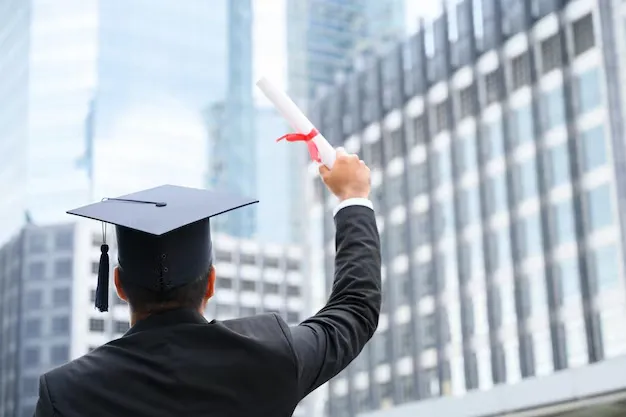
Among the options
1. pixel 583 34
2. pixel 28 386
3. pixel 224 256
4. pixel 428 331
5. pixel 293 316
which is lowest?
pixel 428 331

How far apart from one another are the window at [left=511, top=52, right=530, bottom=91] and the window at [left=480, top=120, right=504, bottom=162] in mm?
2125

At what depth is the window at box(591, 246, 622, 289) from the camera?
148 feet

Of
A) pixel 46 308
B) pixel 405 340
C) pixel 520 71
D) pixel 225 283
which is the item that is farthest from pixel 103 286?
pixel 225 283

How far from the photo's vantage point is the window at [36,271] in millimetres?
79250

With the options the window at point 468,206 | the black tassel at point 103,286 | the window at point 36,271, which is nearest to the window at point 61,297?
the window at point 36,271

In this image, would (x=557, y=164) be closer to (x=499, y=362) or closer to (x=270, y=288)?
(x=499, y=362)

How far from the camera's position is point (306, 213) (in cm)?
6712

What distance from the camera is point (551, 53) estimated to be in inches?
1982

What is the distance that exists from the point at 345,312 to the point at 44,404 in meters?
0.55

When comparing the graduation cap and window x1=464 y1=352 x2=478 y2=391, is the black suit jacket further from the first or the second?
window x1=464 y1=352 x2=478 y2=391

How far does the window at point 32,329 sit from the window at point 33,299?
3.86 feet

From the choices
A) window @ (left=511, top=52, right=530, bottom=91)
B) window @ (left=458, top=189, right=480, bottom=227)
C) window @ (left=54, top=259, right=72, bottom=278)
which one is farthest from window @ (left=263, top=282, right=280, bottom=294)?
window @ (left=511, top=52, right=530, bottom=91)

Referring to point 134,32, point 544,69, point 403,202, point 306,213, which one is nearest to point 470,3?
point 544,69

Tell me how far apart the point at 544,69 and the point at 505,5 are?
4.46m
